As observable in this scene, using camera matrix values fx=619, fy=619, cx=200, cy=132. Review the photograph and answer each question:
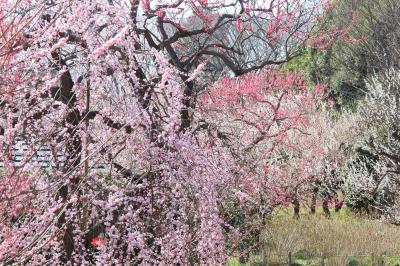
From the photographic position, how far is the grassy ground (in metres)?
7.27

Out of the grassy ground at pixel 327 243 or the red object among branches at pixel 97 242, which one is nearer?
the red object among branches at pixel 97 242

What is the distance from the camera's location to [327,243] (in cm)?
882

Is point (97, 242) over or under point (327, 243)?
over

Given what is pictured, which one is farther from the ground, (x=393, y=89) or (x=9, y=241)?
(x=393, y=89)

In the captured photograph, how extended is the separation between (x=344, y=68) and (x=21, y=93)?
22.1 m

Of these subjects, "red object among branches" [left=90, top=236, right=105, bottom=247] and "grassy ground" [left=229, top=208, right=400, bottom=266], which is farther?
"grassy ground" [left=229, top=208, right=400, bottom=266]

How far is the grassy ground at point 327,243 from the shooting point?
727cm

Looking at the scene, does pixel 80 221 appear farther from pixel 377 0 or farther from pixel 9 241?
pixel 377 0

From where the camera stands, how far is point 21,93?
3.30 metres

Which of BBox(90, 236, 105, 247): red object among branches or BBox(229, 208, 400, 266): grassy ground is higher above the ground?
BBox(90, 236, 105, 247): red object among branches

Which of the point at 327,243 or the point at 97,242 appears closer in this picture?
the point at 97,242

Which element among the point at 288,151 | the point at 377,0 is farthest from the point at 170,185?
the point at 377,0

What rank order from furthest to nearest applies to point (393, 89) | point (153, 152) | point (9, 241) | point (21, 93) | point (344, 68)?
point (344, 68)
point (393, 89)
point (153, 152)
point (21, 93)
point (9, 241)

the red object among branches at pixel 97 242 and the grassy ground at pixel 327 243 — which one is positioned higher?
the red object among branches at pixel 97 242
